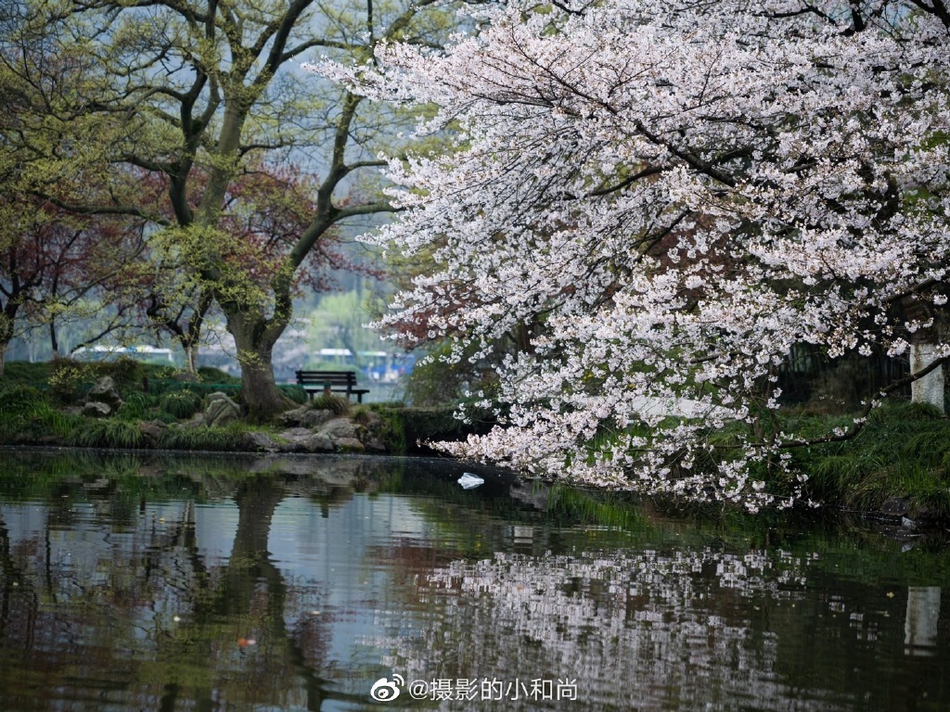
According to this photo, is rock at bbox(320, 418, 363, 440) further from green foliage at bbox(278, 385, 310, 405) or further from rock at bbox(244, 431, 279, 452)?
green foliage at bbox(278, 385, 310, 405)

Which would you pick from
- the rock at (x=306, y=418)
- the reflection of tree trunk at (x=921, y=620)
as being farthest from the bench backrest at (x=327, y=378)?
the reflection of tree trunk at (x=921, y=620)

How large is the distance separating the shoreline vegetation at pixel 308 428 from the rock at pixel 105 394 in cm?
5

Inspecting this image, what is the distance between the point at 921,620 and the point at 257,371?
1857 centimetres

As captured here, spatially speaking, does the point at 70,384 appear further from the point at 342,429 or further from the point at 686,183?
the point at 686,183

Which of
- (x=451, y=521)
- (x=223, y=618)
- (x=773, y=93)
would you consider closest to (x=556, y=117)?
(x=773, y=93)

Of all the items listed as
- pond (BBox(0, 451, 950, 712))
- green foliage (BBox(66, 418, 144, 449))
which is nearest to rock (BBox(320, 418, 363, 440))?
green foliage (BBox(66, 418, 144, 449))

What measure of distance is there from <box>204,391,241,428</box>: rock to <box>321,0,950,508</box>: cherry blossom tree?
12.4 metres

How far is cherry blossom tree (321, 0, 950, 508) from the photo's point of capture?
8.64 metres

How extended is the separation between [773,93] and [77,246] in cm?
2421

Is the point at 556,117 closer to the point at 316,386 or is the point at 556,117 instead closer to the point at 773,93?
the point at 773,93

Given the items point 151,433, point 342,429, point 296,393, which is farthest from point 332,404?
point 296,393

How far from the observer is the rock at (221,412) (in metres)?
22.6

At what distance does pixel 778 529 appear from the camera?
1171cm

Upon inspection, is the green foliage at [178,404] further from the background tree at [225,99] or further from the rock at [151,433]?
the rock at [151,433]
